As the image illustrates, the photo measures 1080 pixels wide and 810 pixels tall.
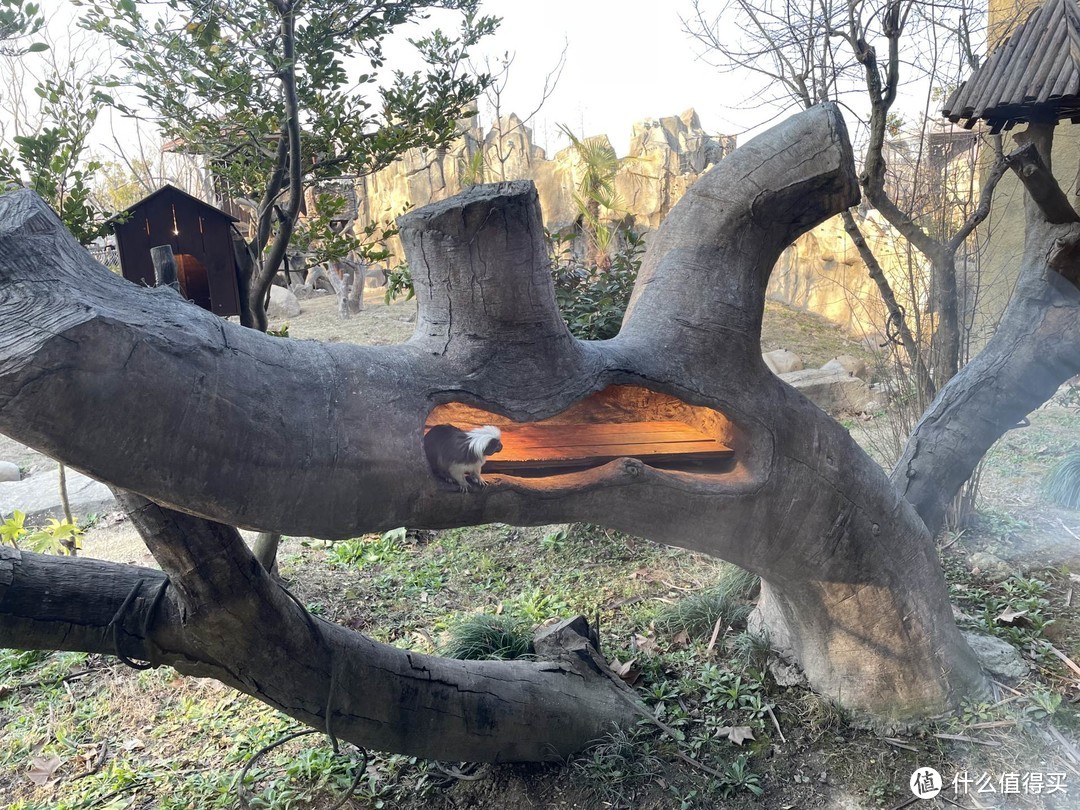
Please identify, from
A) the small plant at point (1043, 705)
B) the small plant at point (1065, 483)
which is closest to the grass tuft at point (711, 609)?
the small plant at point (1043, 705)

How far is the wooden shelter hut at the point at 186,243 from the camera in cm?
304

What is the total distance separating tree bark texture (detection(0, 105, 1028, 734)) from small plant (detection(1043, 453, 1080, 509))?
2.75m

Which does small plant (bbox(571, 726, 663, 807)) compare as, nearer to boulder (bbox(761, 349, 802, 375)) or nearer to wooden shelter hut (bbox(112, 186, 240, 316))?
wooden shelter hut (bbox(112, 186, 240, 316))

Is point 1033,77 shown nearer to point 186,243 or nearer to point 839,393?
point 186,243

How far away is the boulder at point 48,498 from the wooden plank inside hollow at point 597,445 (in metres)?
5.17

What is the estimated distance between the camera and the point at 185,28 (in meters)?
2.89

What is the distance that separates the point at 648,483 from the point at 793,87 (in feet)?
15.5

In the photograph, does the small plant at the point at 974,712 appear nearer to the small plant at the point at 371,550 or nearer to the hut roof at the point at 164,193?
the small plant at the point at 371,550

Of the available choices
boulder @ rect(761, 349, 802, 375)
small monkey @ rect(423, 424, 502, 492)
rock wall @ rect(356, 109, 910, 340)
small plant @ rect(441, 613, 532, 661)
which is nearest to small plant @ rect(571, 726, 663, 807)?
small plant @ rect(441, 613, 532, 661)

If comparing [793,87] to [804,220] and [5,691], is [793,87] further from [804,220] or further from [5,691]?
[5,691]

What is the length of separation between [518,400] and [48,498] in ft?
20.8

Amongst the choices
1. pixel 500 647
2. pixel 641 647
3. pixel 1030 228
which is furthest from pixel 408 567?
pixel 1030 228

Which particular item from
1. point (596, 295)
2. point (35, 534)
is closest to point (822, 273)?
point (596, 295)

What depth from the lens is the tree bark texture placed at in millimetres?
1401
